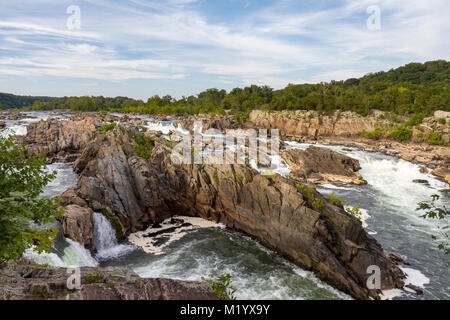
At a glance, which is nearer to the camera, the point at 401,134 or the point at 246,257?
the point at 246,257

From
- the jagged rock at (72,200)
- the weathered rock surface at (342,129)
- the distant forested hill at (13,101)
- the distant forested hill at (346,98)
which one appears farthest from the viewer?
the distant forested hill at (13,101)

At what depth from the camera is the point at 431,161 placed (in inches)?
1879

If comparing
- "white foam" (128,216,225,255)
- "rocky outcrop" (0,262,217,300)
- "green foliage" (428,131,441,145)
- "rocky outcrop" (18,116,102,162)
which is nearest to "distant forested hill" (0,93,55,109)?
"rocky outcrop" (18,116,102,162)

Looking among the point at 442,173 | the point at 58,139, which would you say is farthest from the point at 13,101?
the point at 442,173

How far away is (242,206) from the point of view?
24.0 m

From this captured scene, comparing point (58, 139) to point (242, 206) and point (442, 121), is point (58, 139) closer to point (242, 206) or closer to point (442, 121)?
point (242, 206)

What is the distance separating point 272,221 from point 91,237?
13.8 m

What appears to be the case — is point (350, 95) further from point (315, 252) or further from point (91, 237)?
point (91, 237)

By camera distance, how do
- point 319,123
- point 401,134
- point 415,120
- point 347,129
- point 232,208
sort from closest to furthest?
point 232,208, point 401,134, point 415,120, point 347,129, point 319,123

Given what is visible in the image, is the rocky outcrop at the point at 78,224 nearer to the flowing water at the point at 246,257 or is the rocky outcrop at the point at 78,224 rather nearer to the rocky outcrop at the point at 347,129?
the flowing water at the point at 246,257

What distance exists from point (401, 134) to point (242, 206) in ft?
203

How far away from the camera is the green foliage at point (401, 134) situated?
6656cm

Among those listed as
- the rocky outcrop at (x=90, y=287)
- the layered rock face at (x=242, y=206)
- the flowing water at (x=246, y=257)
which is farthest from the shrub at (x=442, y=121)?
the rocky outcrop at (x=90, y=287)
